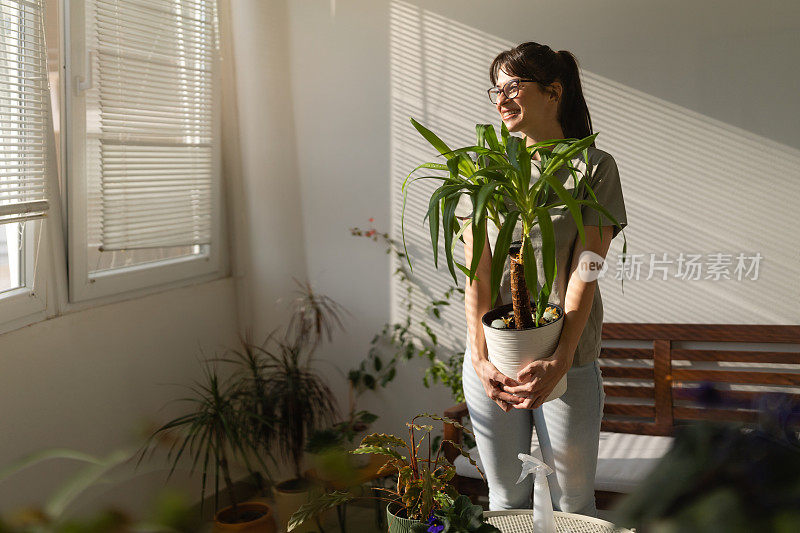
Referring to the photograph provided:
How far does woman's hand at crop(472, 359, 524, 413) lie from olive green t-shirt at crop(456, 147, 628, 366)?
0.60 feet

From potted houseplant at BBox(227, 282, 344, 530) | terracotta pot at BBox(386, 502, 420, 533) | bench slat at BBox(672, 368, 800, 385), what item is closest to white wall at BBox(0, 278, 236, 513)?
potted houseplant at BBox(227, 282, 344, 530)

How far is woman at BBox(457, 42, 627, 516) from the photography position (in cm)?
180

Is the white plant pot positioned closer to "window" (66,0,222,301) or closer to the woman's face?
the woman's face

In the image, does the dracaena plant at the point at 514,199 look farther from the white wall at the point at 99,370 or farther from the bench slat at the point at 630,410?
the bench slat at the point at 630,410

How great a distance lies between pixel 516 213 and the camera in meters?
1.66

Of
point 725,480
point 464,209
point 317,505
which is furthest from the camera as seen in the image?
point 464,209

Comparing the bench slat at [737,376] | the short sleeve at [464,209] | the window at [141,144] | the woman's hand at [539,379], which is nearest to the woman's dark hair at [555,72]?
the short sleeve at [464,209]

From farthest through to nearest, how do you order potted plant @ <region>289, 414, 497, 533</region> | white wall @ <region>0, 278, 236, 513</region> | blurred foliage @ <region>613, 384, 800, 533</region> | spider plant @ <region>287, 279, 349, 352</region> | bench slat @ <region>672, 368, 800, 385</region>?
spider plant @ <region>287, 279, 349, 352</region>, bench slat @ <region>672, 368, 800, 385</region>, white wall @ <region>0, 278, 236, 513</region>, potted plant @ <region>289, 414, 497, 533</region>, blurred foliage @ <region>613, 384, 800, 533</region>

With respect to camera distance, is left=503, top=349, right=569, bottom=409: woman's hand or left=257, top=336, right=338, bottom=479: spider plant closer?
left=503, top=349, right=569, bottom=409: woman's hand

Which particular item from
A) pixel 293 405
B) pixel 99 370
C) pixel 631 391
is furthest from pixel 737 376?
pixel 99 370

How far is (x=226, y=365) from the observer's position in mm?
3674

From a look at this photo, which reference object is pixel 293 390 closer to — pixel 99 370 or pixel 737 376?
pixel 99 370

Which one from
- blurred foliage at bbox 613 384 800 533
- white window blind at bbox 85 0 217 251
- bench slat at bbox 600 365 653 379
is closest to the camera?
blurred foliage at bbox 613 384 800 533

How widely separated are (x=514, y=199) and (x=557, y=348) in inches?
14.5
